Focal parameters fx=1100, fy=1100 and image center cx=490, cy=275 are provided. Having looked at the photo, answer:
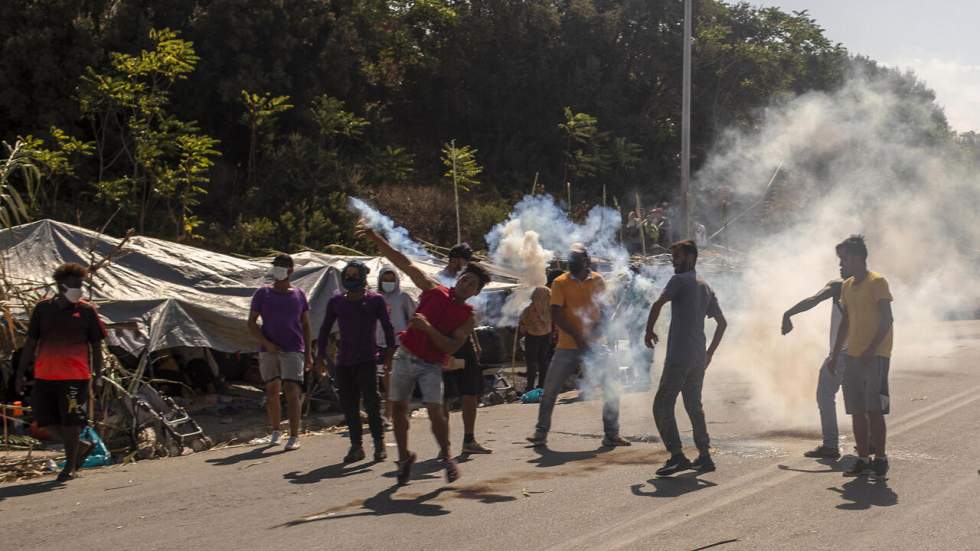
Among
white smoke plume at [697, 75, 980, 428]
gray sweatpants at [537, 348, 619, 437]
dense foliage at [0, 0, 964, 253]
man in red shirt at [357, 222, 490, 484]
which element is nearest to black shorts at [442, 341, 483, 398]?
gray sweatpants at [537, 348, 619, 437]

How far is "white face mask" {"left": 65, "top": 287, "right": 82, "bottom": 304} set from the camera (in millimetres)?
8680

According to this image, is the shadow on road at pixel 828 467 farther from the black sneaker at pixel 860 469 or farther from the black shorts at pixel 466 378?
the black shorts at pixel 466 378

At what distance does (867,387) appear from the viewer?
8.16 meters

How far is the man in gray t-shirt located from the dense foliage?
553 inches

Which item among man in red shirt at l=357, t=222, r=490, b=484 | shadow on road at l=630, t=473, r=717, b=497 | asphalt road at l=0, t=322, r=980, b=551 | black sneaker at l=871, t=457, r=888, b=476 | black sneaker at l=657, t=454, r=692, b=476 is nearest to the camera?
asphalt road at l=0, t=322, r=980, b=551

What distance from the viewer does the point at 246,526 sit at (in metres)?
7.00

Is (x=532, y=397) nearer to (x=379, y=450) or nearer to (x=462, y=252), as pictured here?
(x=462, y=252)

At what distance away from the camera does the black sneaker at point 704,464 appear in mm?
8438

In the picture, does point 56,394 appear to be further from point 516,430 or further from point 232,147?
point 232,147

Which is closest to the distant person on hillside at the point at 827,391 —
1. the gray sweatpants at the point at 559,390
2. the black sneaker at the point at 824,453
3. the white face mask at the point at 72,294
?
the black sneaker at the point at 824,453

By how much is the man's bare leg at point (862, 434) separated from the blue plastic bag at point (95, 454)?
6.36m

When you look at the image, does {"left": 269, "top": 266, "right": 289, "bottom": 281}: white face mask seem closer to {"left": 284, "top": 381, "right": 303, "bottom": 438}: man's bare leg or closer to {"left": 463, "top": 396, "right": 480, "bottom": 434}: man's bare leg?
{"left": 284, "top": 381, "right": 303, "bottom": 438}: man's bare leg

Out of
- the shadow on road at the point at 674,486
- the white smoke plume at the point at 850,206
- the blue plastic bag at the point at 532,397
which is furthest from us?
the white smoke plume at the point at 850,206

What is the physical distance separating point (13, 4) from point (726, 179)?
716 inches
